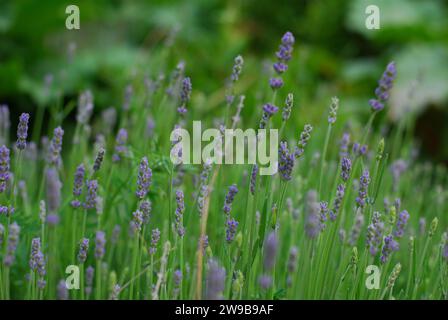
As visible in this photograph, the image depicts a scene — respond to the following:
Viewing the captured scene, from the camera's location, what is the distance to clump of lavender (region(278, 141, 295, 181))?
38.0 inches

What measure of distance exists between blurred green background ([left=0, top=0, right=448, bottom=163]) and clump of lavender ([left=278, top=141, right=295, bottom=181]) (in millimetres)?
1463

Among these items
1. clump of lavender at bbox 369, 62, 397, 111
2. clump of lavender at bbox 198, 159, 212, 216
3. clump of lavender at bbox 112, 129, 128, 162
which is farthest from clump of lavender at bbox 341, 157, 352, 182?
clump of lavender at bbox 112, 129, 128, 162

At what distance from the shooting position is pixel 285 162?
0.97 metres

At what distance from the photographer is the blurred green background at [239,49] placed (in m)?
3.04

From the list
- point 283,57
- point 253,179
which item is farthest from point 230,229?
point 283,57

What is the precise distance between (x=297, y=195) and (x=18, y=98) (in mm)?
2203

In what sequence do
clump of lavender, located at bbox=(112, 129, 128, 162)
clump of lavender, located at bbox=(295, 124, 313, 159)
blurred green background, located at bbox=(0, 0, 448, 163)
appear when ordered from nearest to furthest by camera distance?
clump of lavender, located at bbox=(295, 124, 313, 159) < clump of lavender, located at bbox=(112, 129, 128, 162) < blurred green background, located at bbox=(0, 0, 448, 163)

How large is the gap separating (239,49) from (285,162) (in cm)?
251

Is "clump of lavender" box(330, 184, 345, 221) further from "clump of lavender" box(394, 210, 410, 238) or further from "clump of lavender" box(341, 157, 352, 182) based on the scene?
"clump of lavender" box(394, 210, 410, 238)

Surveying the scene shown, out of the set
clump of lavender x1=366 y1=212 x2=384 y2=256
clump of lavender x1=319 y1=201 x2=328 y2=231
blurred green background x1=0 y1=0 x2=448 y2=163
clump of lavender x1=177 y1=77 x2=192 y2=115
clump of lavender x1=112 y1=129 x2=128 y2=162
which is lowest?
clump of lavender x1=366 y1=212 x2=384 y2=256

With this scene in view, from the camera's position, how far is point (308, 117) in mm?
2732

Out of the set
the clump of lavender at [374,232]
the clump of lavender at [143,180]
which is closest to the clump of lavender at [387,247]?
the clump of lavender at [374,232]

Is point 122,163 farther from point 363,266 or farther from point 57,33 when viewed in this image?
point 57,33
